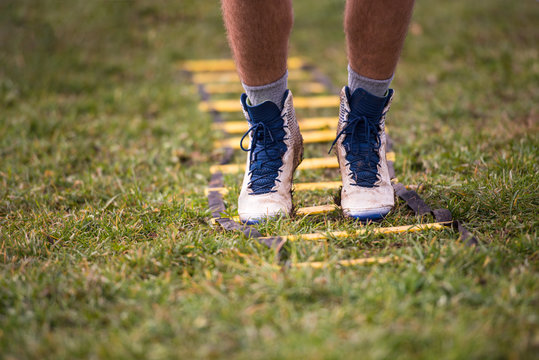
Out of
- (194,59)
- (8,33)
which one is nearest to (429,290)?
(194,59)

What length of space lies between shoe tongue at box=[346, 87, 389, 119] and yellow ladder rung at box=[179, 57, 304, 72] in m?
2.82

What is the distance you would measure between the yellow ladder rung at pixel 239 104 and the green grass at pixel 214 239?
239 mm

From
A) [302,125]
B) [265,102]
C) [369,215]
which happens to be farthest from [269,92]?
[302,125]

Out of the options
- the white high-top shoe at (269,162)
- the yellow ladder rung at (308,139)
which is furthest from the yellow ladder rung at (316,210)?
the yellow ladder rung at (308,139)

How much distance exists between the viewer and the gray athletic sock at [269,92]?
1.87 metres

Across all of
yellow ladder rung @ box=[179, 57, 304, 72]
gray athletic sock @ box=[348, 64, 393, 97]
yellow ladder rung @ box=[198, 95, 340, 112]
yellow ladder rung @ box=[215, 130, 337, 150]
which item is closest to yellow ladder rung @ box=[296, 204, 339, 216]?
gray athletic sock @ box=[348, 64, 393, 97]

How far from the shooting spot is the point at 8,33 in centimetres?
466

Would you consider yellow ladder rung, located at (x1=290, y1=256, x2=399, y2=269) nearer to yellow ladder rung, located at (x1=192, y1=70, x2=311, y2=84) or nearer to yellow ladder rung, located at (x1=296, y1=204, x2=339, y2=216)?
yellow ladder rung, located at (x1=296, y1=204, x2=339, y2=216)

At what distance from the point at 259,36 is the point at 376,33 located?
48 centimetres

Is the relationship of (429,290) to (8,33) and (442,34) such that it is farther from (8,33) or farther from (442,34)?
(8,33)

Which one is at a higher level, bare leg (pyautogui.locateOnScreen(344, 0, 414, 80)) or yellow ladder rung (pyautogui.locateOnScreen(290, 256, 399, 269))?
bare leg (pyautogui.locateOnScreen(344, 0, 414, 80))

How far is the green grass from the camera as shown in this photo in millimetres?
1263

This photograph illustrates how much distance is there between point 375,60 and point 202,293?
1.17 meters

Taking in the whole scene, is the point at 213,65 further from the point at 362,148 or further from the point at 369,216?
the point at 369,216
